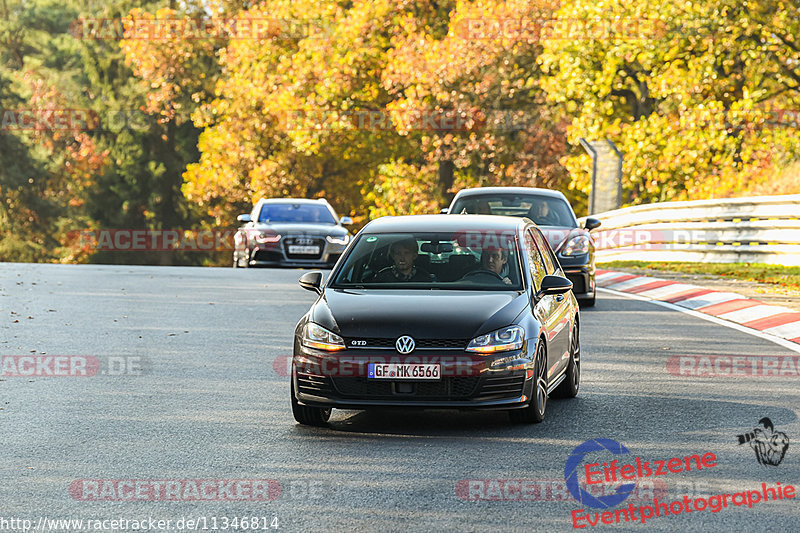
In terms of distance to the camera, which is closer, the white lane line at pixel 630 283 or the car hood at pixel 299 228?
the white lane line at pixel 630 283

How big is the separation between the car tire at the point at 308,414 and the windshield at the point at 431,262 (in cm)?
97

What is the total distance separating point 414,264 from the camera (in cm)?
921

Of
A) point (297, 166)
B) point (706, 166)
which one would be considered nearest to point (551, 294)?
point (706, 166)

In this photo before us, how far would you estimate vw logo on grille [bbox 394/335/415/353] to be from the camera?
8016mm

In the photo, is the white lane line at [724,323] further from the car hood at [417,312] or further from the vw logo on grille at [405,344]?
the vw logo on grille at [405,344]

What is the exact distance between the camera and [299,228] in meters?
24.1

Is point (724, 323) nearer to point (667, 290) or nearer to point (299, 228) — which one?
point (667, 290)

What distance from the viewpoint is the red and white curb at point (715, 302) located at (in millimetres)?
14583

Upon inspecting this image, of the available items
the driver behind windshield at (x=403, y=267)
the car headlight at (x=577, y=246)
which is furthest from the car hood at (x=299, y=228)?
the driver behind windshield at (x=403, y=267)

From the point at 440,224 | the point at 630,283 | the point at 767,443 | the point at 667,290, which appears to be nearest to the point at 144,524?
the point at 767,443

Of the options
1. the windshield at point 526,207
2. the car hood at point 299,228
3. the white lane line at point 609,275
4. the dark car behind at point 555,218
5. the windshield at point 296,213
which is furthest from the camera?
the windshield at point 296,213

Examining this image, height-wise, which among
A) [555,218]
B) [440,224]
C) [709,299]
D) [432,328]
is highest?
[440,224]

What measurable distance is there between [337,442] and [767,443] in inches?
102

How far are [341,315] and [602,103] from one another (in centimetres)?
3070
